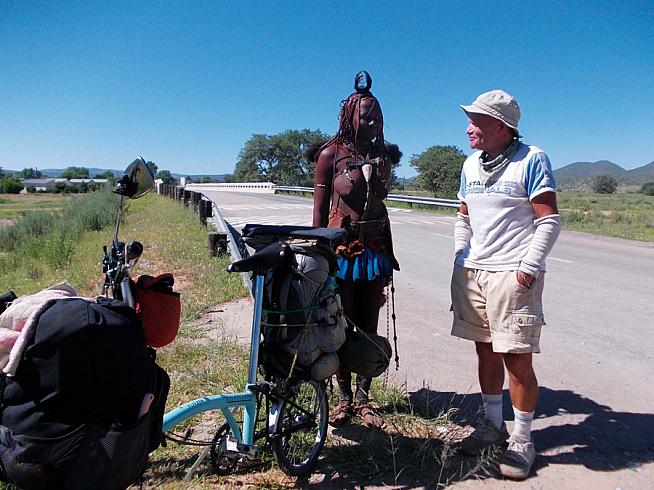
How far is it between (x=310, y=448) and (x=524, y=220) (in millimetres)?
1812

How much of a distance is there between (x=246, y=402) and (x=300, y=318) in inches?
20.2

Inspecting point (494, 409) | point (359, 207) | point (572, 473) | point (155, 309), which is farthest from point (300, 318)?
point (572, 473)

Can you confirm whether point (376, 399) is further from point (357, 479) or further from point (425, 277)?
point (425, 277)

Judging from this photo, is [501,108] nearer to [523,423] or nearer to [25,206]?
[523,423]

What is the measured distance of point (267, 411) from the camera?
276cm

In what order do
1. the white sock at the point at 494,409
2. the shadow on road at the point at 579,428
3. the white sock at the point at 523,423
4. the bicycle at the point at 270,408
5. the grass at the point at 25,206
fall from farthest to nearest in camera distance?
the grass at the point at 25,206
the white sock at the point at 494,409
the shadow on road at the point at 579,428
the white sock at the point at 523,423
the bicycle at the point at 270,408

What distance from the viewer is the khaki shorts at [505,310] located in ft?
9.36

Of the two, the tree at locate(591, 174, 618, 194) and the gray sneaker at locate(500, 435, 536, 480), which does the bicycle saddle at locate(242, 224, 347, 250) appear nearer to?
the gray sneaker at locate(500, 435, 536, 480)

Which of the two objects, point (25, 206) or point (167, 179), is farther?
point (25, 206)

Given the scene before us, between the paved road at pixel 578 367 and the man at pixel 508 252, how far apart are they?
0.36m

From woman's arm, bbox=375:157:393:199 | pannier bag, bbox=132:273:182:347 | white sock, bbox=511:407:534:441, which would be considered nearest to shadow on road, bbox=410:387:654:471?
white sock, bbox=511:407:534:441

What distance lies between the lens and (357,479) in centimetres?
285

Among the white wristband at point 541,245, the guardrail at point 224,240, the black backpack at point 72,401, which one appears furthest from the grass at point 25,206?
the white wristband at point 541,245

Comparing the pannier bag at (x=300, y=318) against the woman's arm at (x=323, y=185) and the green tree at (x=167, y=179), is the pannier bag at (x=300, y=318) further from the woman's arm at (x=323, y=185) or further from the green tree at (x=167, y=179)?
the green tree at (x=167, y=179)
